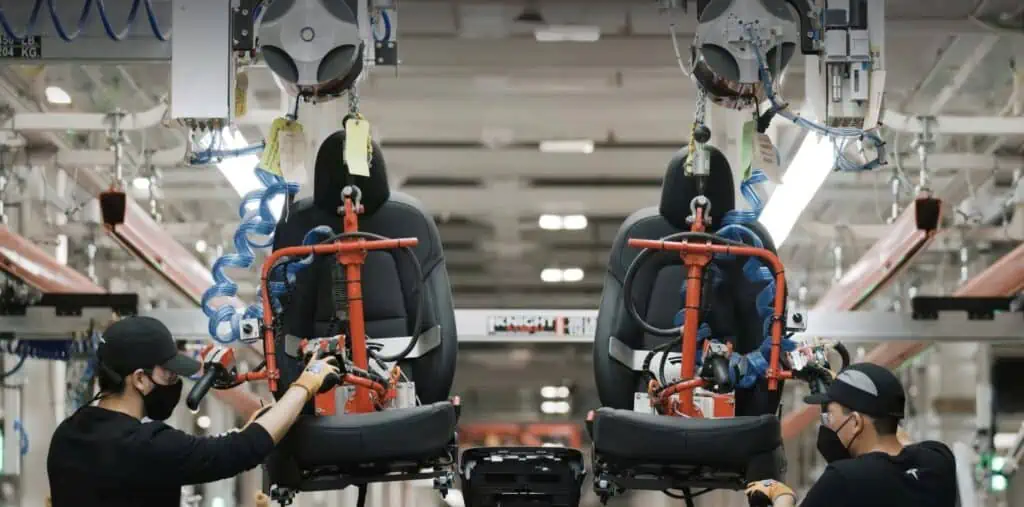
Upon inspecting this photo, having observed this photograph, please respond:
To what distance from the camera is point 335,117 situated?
861 cm

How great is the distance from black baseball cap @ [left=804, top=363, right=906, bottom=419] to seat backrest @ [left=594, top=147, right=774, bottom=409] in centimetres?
124

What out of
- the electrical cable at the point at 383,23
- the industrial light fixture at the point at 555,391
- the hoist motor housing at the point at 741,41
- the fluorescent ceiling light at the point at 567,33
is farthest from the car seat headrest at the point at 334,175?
the industrial light fixture at the point at 555,391

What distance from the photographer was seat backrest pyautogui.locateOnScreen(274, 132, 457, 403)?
520 cm

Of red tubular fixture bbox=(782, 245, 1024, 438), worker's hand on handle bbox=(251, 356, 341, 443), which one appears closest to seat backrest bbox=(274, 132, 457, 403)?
worker's hand on handle bbox=(251, 356, 341, 443)

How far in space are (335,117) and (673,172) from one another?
11.8 feet

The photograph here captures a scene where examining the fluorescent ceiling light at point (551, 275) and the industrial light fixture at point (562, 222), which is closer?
the industrial light fixture at point (562, 222)

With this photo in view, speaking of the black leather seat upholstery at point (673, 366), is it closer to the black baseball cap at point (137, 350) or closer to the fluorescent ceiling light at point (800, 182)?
the black baseball cap at point (137, 350)

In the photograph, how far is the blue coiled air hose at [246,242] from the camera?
501 centimetres

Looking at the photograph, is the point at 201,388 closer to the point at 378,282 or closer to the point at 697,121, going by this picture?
the point at 378,282

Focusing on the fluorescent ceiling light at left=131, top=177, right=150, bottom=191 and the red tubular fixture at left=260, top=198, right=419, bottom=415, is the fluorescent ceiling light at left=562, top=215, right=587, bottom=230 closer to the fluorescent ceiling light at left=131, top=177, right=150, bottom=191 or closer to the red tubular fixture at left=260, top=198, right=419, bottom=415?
the fluorescent ceiling light at left=131, top=177, right=150, bottom=191

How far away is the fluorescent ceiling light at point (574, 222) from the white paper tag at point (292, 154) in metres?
10.2

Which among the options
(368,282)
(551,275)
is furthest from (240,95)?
(551,275)

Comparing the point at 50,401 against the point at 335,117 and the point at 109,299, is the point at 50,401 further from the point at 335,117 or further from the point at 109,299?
the point at 335,117

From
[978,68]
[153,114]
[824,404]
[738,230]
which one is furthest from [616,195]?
[824,404]
